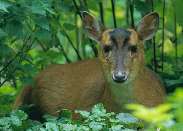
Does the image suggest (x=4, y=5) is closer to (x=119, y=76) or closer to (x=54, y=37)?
(x=119, y=76)

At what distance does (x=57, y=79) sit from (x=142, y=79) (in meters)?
1.24

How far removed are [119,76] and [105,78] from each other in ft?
2.33

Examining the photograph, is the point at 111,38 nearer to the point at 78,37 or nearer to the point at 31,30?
the point at 31,30

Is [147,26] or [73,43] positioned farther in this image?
[73,43]

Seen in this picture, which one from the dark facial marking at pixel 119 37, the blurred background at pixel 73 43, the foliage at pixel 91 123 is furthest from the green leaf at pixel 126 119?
the dark facial marking at pixel 119 37

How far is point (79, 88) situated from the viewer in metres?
7.70

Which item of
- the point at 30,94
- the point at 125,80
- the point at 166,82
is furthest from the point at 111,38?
the point at 30,94

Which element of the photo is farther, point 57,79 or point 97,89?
point 57,79

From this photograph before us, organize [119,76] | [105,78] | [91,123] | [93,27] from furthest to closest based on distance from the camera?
[93,27]
[105,78]
[119,76]
[91,123]

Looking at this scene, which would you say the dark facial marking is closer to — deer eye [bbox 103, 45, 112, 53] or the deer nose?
deer eye [bbox 103, 45, 112, 53]

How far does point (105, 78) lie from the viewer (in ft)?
23.5

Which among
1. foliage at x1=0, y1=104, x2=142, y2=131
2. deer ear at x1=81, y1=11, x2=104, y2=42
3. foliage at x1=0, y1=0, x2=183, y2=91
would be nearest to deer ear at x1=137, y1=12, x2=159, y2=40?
foliage at x1=0, y1=0, x2=183, y2=91

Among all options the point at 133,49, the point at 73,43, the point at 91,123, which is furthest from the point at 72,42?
the point at 91,123

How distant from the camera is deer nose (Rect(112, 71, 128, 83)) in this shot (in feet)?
21.1
